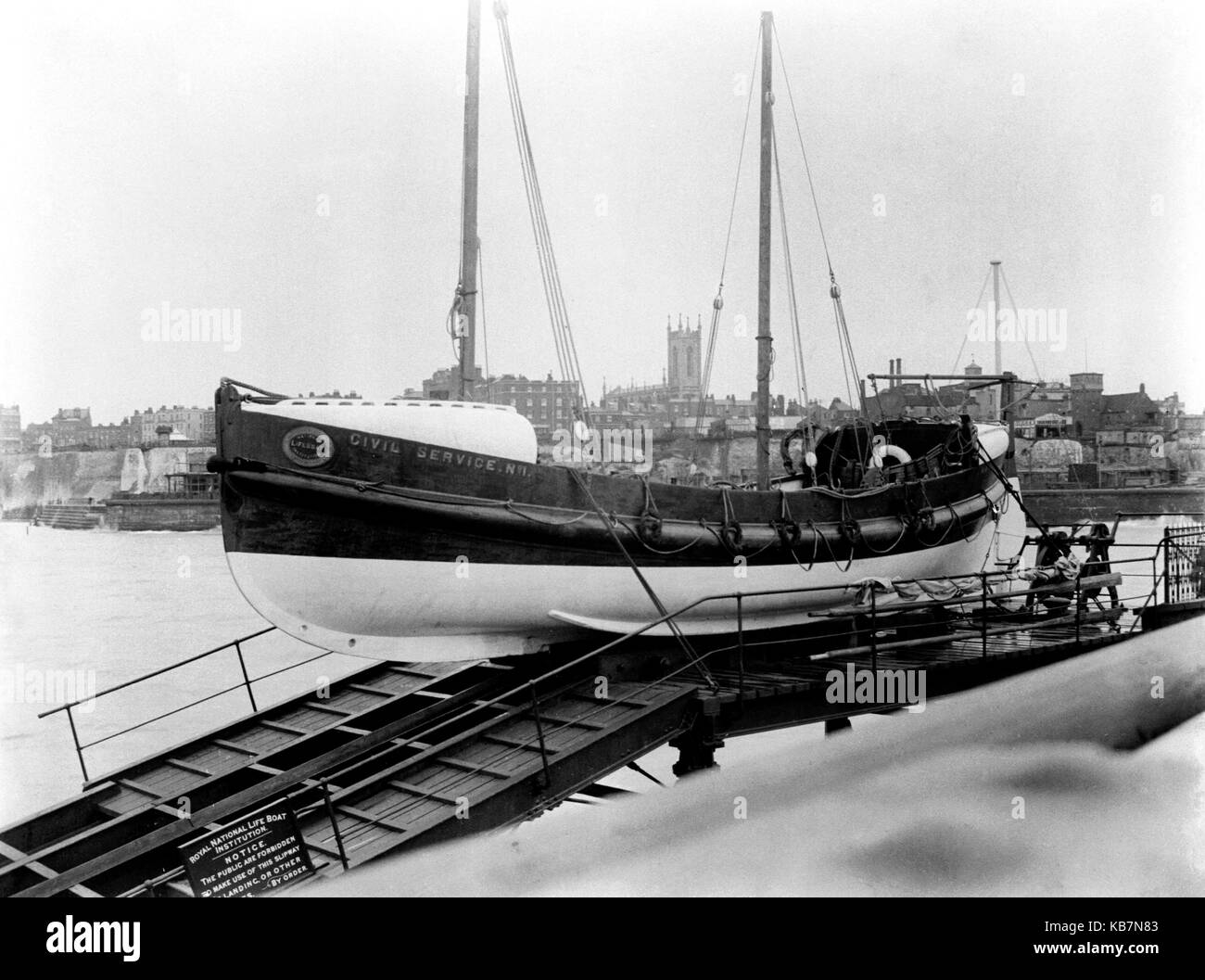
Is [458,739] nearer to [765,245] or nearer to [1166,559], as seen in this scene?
[1166,559]

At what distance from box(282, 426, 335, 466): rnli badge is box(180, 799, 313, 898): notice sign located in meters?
2.32

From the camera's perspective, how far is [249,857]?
5.35 meters

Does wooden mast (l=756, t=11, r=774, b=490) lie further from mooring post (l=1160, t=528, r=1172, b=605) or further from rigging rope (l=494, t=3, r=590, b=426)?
mooring post (l=1160, t=528, r=1172, b=605)

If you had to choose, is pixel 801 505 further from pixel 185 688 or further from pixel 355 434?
pixel 185 688

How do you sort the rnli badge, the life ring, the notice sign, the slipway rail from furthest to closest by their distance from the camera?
the life ring, the rnli badge, the slipway rail, the notice sign

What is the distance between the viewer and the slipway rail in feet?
19.8

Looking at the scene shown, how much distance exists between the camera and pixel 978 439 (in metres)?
11.6

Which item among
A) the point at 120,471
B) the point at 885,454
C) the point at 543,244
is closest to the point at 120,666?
the point at 543,244

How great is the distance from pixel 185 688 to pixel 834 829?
45.7 ft

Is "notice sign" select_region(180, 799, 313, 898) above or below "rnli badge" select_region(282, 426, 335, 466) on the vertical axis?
below

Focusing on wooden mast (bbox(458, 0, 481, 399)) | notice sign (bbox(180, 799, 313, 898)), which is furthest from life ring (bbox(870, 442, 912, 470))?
notice sign (bbox(180, 799, 313, 898))

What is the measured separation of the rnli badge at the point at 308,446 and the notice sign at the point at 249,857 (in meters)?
2.32

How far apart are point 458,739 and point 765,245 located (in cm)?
807
